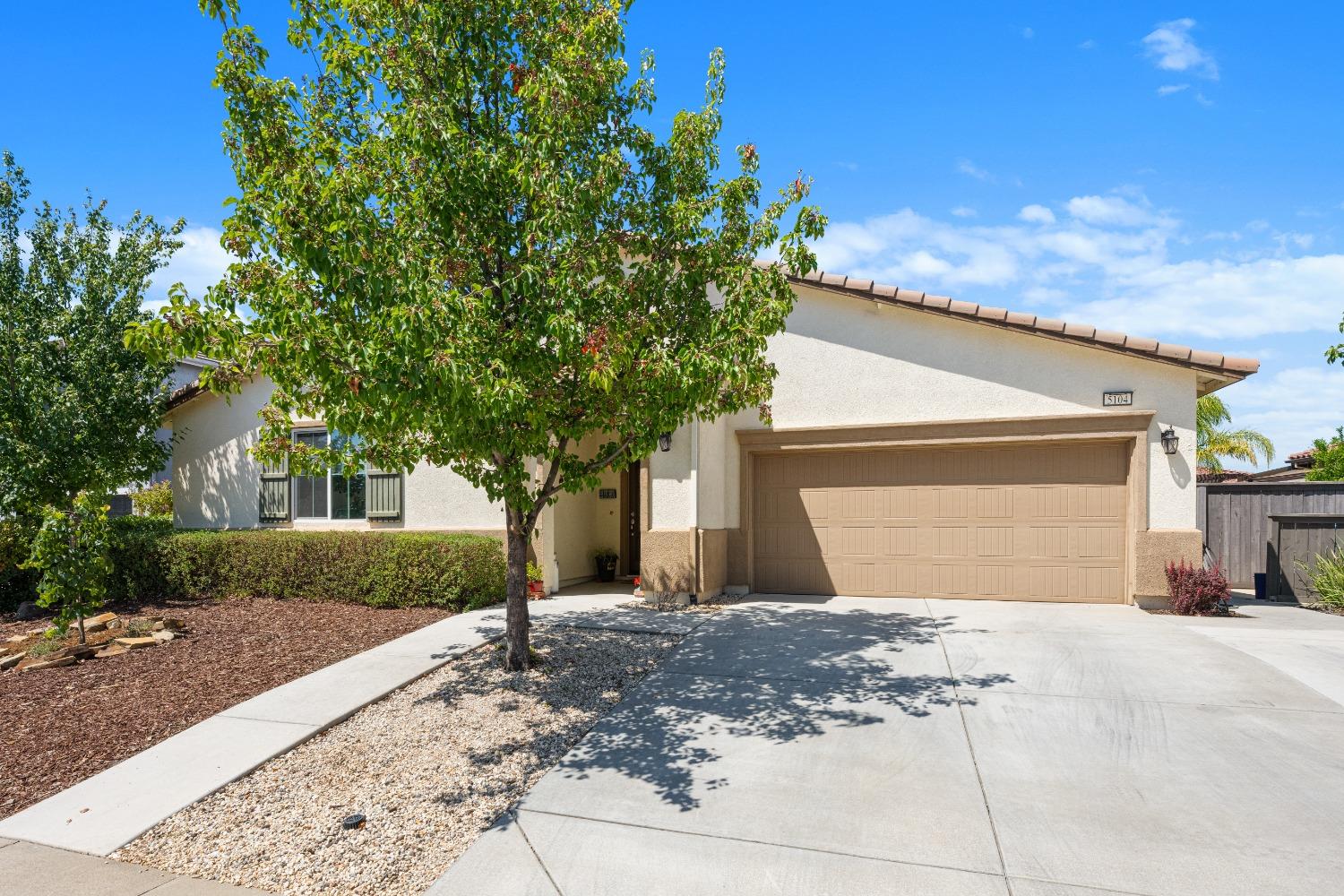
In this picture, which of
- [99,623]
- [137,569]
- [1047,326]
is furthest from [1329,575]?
[137,569]

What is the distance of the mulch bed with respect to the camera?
219 inches

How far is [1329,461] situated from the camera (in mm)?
14898

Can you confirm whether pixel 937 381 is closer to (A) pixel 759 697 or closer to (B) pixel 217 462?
(A) pixel 759 697

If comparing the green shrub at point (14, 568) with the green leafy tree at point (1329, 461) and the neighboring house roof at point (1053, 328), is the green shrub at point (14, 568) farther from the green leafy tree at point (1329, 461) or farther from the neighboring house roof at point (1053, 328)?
the green leafy tree at point (1329, 461)

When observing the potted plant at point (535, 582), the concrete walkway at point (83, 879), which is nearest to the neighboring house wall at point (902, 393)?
Answer: the potted plant at point (535, 582)

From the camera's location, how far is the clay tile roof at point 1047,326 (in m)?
9.37

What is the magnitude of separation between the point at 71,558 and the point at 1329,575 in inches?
639

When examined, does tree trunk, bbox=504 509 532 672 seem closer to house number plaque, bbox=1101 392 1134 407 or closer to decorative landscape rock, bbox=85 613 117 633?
decorative landscape rock, bbox=85 613 117 633

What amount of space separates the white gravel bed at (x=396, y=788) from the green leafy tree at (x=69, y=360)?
8262mm

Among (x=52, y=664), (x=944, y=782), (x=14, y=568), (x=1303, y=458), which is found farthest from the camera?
(x=1303, y=458)

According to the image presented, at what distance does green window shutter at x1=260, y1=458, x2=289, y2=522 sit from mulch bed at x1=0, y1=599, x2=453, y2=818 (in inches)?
125

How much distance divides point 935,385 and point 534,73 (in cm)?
703

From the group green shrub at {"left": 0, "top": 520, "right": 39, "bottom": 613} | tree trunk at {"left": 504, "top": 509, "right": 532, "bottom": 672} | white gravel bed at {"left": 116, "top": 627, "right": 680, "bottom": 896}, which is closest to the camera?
white gravel bed at {"left": 116, "top": 627, "right": 680, "bottom": 896}

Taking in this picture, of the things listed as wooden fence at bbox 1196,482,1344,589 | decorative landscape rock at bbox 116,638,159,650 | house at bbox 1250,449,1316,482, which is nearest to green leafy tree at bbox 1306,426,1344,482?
house at bbox 1250,449,1316,482
